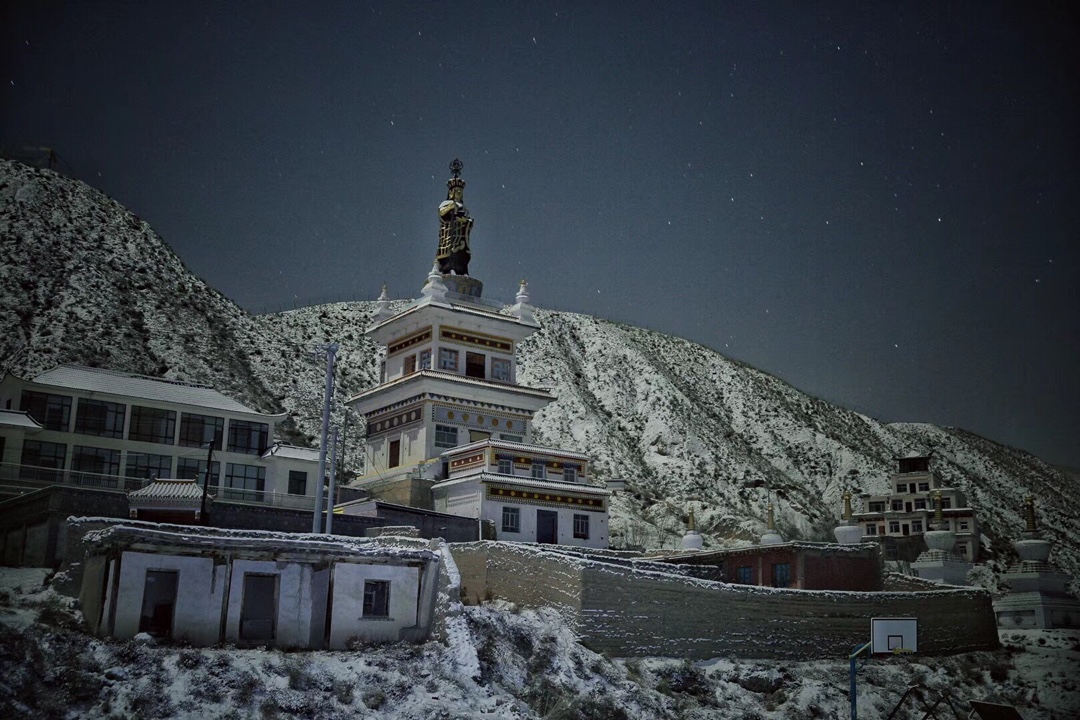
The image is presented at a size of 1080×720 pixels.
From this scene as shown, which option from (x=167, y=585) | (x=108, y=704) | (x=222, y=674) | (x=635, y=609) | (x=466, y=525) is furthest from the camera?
(x=466, y=525)

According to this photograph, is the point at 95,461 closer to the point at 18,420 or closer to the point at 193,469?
the point at 18,420

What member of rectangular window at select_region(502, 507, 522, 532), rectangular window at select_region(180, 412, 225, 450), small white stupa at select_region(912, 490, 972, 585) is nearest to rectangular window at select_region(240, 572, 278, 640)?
rectangular window at select_region(502, 507, 522, 532)

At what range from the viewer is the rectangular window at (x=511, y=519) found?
46.8 metres

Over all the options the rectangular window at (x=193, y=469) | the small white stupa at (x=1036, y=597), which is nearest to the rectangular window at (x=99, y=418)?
the rectangular window at (x=193, y=469)

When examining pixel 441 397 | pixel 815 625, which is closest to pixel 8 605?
pixel 815 625

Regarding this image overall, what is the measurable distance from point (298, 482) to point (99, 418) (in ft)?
30.2

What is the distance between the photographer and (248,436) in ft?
161

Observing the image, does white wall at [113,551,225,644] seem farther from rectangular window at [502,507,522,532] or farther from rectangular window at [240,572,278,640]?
rectangular window at [502,507,522,532]

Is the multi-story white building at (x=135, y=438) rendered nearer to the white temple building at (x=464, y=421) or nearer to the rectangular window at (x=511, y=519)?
the white temple building at (x=464, y=421)

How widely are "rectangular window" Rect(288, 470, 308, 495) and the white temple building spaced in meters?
3.92

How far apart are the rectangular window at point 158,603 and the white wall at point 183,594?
0.21 metres

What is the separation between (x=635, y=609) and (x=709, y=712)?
3917 mm

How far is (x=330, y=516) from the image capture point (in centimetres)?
3825

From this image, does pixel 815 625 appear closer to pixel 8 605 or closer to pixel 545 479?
pixel 545 479
